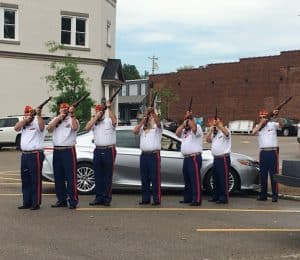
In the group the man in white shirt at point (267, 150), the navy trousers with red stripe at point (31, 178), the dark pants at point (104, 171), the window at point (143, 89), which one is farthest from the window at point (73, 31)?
the window at point (143, 89)

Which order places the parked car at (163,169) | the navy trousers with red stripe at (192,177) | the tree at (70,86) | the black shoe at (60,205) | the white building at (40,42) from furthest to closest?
1. the white building at (40,42)
2. the tree at (70,86)
3. the parked car at (163,169)
4. the navy trousers with red stripe at (192,177)
5. the black shoe at (60,205)

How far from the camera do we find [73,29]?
36.1 metres

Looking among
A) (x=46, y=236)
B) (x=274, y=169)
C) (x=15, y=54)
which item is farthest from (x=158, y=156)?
(x=15, y=54)

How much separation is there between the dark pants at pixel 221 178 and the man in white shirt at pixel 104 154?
2103 millimetres

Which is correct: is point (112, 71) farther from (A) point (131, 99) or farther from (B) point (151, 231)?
(A) point (131, 99)

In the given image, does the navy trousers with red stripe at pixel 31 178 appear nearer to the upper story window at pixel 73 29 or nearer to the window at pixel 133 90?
the upper story window at pixel 73 29

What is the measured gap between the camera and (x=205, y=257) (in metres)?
7.32

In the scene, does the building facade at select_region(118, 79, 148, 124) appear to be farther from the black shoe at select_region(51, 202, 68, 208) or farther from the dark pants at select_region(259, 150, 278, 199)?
the black shoe at select_region(51, 202, 68, 208)

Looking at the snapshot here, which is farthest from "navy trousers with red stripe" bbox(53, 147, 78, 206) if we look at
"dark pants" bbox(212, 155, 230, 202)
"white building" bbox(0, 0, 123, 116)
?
"white building" bbox(0, 0, 123, 116)

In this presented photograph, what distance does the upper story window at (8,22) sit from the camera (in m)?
34.2

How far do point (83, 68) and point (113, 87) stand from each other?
3330 mm

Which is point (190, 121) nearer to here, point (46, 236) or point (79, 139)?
point (79, 139)

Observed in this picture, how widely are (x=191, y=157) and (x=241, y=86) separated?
1887 inches

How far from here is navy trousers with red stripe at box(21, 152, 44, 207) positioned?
35.0 ft
